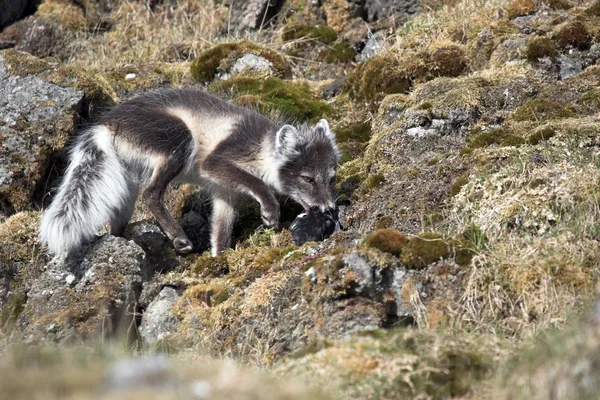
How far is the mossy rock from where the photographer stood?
35.3 ft

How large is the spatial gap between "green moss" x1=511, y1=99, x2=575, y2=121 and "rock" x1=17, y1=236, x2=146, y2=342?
399 centimetres

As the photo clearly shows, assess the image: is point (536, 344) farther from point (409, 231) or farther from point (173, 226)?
point (173, 226)

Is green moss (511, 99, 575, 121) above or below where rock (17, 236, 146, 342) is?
above

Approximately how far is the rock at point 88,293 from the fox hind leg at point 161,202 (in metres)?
0.58

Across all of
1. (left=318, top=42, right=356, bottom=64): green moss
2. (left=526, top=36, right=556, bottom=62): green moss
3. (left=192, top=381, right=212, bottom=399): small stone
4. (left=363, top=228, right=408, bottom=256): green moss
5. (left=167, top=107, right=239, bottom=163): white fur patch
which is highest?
(left=192, top=381, right=212, bottom=399): small stone

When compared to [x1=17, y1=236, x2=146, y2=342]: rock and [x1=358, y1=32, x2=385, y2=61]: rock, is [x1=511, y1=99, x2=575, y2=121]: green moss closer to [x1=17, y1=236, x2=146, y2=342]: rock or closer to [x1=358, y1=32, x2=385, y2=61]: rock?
[x1=358, y1=32, x2=385, y2=61]: rock

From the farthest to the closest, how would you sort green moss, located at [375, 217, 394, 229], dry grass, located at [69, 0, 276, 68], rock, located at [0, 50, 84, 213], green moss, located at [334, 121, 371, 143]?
dry grass, located at [69, 0, 276, 68]
green moss, located at [334, 121, 371, 143]
rock, located at [0, 50, 84, 213]
green moss, located at [375, 217, 394, 229]

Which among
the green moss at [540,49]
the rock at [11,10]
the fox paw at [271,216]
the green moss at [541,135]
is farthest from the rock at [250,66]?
the rock at [11,10]

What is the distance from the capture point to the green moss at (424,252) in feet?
17.4

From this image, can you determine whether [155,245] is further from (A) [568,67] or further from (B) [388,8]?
(B) [388,8]

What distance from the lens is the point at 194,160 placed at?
802cm

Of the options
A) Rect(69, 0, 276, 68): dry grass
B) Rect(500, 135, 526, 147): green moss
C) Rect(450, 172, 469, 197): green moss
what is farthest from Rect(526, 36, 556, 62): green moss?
Rect(69, 0, 276, 68): dry grass

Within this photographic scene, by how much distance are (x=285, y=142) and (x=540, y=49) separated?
3.12 meters

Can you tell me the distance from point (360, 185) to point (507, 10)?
11.6ft
